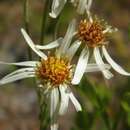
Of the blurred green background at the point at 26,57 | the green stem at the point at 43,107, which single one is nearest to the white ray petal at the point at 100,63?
the green stem at the point at 43,107

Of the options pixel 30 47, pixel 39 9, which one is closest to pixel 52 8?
pixel 30 47

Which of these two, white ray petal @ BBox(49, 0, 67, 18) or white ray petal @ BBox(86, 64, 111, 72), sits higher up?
white ray petal @ BBox(49, 0, 67, 18)

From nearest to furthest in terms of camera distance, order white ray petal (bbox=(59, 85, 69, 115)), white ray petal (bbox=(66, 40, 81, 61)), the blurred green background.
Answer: white ray petal (bbox=(59, 85, 69, 115)), white ray petal (bbox=(66, 40, 81, 61)), the blurred green background

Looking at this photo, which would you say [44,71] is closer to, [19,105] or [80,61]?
[80,61]

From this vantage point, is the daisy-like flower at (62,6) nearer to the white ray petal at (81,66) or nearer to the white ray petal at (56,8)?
the white ray petal at (56,8)

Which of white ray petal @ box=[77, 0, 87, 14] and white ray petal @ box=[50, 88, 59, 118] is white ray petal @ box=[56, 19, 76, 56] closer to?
white ray petal @ box=[77, 0, 87, 14]

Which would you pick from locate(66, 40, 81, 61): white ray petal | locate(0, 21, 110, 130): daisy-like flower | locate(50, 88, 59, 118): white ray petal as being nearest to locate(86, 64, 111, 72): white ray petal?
locate(0, 21, 110, 130): daisy-like flower

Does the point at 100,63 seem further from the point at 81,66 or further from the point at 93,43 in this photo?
the point at 93,43
